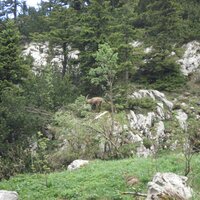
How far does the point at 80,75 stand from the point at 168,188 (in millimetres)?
21085

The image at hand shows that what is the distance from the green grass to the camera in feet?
41.7

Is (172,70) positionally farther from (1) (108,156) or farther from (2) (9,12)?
(2) (9,12)

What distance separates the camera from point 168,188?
352 inches

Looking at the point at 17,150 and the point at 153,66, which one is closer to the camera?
the point at 17,150

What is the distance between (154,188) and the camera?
8.84m

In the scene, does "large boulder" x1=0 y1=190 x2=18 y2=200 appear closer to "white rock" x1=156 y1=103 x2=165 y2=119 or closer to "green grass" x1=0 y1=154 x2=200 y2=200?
"green grass" x1=0 y1=154 x2=200 y2=200

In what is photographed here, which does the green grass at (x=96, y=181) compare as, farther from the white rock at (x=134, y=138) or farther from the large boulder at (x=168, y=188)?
the white rock at (x=134, y=138)

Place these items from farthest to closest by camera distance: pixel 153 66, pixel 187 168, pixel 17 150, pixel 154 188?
pixel 153 66 → pixel 17 150 → pixel 187 168 → pixel 154 188

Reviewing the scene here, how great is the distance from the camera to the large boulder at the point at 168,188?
872 cm

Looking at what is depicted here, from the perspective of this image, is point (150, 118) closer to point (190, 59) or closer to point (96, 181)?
point (190, 59)

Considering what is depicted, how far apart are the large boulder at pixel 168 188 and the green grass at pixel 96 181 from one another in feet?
8.07

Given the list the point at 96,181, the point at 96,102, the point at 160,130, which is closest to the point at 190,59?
the point at 160,130

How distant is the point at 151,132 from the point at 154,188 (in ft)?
52.5

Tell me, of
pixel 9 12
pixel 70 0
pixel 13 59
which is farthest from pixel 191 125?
pixel 9 12
